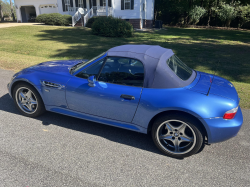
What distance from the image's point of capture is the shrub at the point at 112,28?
55.7ft

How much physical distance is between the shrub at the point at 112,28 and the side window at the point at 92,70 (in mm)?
14043

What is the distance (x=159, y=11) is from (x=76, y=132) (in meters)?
37.6

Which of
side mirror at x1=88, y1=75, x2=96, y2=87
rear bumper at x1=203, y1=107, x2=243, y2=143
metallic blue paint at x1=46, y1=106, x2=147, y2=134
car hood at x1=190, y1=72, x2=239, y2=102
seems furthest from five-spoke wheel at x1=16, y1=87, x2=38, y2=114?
rear bumper at x1=203, y1=107, x2=243, y2=143

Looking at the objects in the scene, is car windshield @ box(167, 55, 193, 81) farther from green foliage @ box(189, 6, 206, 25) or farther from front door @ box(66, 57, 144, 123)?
green foliage @ box(189, 6, 206, 25)

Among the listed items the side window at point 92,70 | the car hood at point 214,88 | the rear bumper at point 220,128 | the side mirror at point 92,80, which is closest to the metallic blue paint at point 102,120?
the side mirror at point 92,80

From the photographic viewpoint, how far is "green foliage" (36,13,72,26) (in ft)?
75.9

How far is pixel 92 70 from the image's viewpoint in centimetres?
355

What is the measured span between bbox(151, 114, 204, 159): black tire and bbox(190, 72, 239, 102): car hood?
542 millimetres

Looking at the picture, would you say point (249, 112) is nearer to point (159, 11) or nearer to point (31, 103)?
point (31, 103)

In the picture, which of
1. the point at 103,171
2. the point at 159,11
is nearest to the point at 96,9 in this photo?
the point at 159,11

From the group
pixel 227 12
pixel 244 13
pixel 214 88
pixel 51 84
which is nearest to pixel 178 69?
pixel 214 88

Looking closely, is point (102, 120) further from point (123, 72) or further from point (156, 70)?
point (156, 70)

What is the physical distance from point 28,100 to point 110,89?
184 centimetres

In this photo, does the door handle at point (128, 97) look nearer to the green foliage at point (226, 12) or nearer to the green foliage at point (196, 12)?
the green foliage at point (196, 12)
